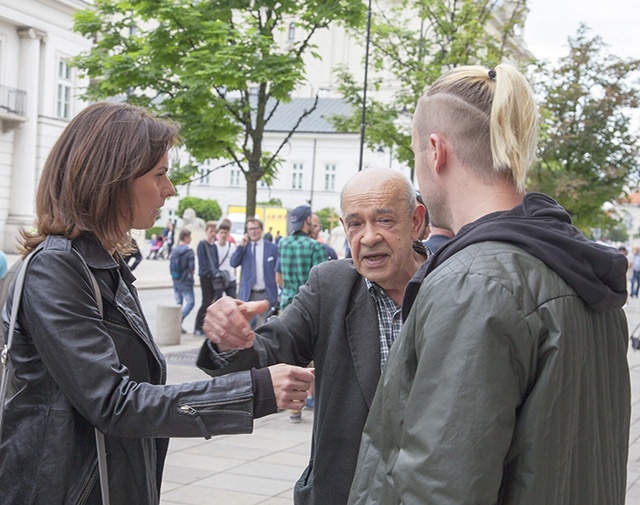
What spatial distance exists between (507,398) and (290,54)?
12473 millimetres

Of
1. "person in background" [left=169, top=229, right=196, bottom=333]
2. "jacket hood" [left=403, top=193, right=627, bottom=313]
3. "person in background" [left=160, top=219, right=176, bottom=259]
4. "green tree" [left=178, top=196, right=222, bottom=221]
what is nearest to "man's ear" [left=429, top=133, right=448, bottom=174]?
"jacket hood" [left=403, top=193, right=627, bottom=313]

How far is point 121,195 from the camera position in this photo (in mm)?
2508

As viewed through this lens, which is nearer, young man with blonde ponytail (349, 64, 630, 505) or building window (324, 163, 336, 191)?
young man with blonde ponytail (349, 64, 630, 505)

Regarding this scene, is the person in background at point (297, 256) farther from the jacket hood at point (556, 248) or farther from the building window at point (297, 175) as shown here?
the building window at point (297, 175)

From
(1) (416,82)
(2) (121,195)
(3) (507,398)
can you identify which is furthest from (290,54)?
(3) (507,398)

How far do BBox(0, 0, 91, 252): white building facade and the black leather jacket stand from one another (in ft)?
109

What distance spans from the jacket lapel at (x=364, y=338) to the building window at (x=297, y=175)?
67404 mm

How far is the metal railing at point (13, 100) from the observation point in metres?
→ 34.6

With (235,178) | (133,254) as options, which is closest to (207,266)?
(133,254)

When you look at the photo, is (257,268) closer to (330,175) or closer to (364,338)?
(364,338)

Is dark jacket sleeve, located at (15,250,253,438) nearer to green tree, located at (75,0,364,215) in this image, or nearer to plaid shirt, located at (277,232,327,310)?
plaid shirt, located at (277,232,327,310)

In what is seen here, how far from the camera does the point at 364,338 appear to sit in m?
2.89

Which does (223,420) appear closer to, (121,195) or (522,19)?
(121,195)

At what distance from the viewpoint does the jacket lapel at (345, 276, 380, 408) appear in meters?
2.83
